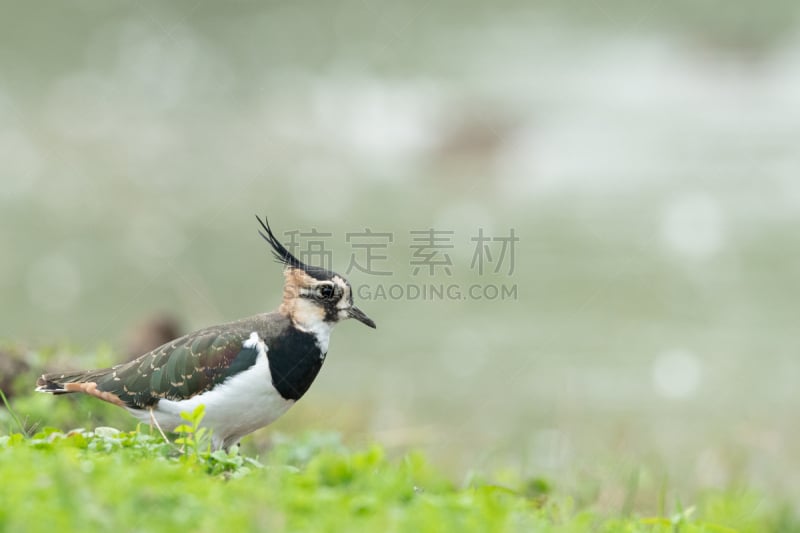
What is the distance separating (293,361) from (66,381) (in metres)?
1.47

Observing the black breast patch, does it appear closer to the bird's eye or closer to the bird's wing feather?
the bird's wing feather

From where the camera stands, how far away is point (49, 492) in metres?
3.70

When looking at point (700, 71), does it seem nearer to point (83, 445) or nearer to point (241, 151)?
point (241, 151)

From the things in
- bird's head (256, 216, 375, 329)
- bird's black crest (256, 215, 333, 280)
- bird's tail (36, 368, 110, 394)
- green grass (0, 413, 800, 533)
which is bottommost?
bird's tail (36, 368, 110, 394)

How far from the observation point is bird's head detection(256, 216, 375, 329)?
6133mm

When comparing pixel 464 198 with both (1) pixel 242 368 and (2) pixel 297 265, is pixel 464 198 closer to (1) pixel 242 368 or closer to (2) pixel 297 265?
(2) pixel 297 265

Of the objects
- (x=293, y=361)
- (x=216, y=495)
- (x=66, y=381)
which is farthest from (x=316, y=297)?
(x=216, y=495)

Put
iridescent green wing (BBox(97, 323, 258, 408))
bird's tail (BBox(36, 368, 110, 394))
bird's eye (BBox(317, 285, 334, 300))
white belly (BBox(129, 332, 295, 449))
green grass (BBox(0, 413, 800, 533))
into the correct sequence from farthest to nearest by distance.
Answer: bird's tail (BBox(36, 368, 110, 394)), bird's eye (BBox(317, 285, 334, 300)), iridescent green wing (BBox(97, 323, 258, 408)), white belly (BBox(129, 332, 295, 449)), green grass (BBox(0, 413, 800, 533))

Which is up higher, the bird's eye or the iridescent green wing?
the bird's eye

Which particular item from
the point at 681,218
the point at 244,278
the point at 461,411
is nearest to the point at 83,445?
the point at 461,411

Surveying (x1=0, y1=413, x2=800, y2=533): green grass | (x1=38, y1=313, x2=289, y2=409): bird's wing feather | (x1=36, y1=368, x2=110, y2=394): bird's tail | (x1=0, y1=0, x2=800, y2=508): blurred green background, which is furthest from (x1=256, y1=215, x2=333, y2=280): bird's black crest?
(x1=0, y1=0, x2=800, y2=508): blurred green background

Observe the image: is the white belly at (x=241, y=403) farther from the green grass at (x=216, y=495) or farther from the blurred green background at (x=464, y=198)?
the blurred green background at (x=464, y=198)

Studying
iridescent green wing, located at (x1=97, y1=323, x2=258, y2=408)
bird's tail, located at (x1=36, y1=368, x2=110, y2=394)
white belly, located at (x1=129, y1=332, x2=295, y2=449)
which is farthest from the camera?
bird's tail, located at (x1=36, y1=368, x2=110, y2=394)

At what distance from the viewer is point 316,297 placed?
242 inches
